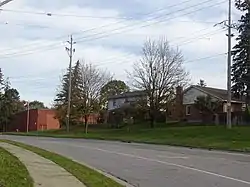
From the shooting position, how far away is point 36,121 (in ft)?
281

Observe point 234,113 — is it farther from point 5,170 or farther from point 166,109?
point 5,170

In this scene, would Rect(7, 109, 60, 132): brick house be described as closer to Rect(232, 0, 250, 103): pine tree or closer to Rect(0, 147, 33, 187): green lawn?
Rect(232, 0, 250, 103): pine tree

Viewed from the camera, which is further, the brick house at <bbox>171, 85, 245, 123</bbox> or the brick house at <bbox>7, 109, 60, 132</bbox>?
the brick house at <bbox>7, 109, 60, 132</bbox>

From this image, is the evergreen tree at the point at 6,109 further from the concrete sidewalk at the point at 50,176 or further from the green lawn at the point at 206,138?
the concrete sidewalk at the point at 50,176

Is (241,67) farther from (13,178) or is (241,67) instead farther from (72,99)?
(13,178)

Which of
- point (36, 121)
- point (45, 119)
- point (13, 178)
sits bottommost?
point (13, 178)

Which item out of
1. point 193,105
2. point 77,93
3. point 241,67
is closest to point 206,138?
point 241,67

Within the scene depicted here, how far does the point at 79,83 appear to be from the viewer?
75.4 metres

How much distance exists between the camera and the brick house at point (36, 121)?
3381 inches

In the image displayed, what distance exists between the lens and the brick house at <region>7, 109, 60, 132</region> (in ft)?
282

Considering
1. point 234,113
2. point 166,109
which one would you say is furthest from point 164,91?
Answer: point 234,113

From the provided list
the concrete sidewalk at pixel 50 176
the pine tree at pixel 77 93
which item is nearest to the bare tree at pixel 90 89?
the pine tree at pixel 77 93

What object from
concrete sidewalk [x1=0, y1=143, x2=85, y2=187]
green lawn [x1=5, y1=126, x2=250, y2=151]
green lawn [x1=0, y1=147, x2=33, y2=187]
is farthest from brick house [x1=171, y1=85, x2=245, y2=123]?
green lawn [x1=0, y1=147, x2=33, y2=187]

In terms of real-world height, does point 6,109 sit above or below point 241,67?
below
